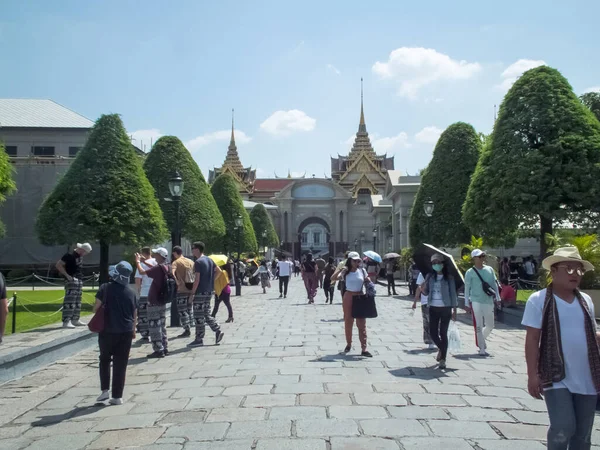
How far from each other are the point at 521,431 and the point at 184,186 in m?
25.1

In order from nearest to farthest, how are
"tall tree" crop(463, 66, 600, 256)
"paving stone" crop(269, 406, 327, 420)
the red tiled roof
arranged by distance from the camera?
1. "paving stone" crop(269, 406, 327, 420)
2. "tall tree" crop(463, 66, 600, 256)
3. the red tiled roof

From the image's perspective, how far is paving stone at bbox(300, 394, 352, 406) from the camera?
21.2 feet

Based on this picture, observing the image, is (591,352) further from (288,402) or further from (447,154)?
(447,154)

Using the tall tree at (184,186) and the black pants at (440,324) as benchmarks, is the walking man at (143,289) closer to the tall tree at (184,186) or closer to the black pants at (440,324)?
the black pants at (440,324)

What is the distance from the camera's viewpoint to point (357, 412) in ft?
20.0

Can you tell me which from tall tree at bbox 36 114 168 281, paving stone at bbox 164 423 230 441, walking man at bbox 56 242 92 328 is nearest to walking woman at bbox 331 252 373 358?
paving stone at bbox 164 423 230 441

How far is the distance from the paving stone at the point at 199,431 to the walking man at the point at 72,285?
7.08 m

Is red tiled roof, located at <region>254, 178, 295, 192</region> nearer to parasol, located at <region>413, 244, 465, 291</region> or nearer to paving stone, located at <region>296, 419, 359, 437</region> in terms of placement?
parasol, located at <region>413, 244, 465, 291</region>

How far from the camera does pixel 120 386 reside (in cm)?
677

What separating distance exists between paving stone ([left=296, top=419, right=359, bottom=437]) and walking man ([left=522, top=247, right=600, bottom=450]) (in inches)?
75.5

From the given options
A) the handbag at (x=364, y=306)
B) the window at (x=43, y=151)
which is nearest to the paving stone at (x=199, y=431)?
the handbag at (x=364, y=306)

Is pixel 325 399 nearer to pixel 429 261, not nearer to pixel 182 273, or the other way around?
pixel 429 261

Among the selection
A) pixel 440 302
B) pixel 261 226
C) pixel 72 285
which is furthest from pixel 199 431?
pixel 261 226

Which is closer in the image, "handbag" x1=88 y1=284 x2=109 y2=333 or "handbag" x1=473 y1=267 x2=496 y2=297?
"handbag" x1=88 y1=284 x2=109 y2=333
